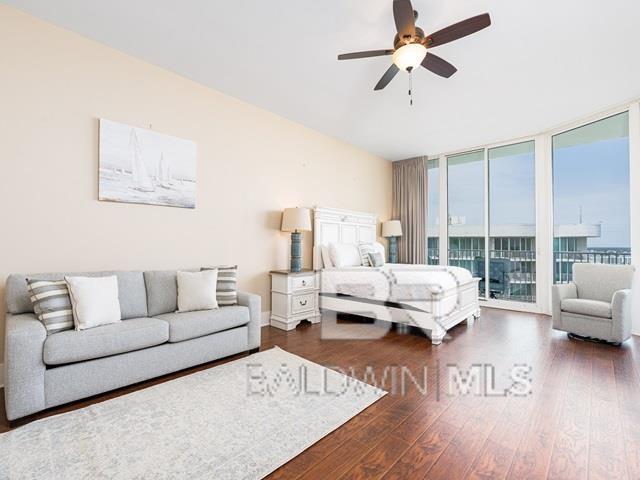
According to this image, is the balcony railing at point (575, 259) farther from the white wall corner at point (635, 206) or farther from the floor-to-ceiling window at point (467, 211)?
the floor-to-ceiling window at point (467, 211)

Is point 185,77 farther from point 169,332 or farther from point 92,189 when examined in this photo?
point 169,332

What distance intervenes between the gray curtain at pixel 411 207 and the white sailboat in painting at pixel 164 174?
178 inches

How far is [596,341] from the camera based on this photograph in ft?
11.5

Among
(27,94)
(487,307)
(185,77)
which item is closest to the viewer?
(27,94)

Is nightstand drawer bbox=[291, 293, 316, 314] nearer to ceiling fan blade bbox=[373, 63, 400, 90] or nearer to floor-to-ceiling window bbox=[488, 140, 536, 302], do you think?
ceiling fan blade bbox=[373, 63, 400, 90]

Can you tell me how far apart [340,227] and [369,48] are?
2827 mm

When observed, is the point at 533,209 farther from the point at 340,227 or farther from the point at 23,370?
the point at 23,370

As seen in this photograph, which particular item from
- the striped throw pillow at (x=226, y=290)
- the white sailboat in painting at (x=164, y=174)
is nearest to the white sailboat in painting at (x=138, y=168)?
the white sailboat in painting at (x=164, y=174)

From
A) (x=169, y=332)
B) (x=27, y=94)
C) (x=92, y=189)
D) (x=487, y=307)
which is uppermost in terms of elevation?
(x=27, y=94)

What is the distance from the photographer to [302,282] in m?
4.15

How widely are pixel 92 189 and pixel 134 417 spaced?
6.66ft

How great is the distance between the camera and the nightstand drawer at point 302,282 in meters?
4.04

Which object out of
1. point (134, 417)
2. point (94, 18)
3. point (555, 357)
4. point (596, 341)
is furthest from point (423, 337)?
point (94, 18)

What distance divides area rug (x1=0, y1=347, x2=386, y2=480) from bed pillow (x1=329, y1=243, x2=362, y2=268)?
2141 millimetres
